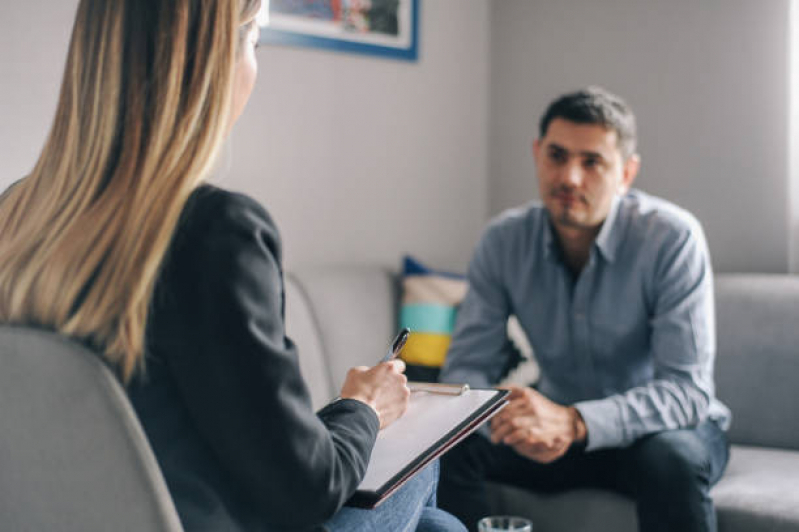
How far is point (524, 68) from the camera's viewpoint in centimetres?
300

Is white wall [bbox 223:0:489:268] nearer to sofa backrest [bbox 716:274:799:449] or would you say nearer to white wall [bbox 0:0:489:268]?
white wall [bbox 0:0:489:268]

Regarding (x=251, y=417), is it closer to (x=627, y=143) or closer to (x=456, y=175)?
(x=627, y=143)

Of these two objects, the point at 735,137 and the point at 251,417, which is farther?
the point at 735,137

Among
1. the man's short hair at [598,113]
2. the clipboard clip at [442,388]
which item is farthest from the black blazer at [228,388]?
the man's short hair at [598,113]

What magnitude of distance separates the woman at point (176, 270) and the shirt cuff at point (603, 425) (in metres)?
0.90

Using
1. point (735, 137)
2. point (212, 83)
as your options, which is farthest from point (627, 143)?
point (212, 83)

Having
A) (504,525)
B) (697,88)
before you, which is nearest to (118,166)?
(504,525)

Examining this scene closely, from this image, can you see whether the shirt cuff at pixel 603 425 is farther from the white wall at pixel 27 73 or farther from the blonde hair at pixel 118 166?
the white wall at pixel 27 73

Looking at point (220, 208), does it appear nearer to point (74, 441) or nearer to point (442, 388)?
point (74, 441)

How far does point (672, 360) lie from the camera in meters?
1.86

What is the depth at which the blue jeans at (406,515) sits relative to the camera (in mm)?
1065

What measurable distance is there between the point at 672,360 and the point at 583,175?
1.50 feet

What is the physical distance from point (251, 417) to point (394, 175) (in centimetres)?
198

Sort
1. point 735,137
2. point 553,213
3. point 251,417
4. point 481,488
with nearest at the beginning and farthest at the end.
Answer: point 251,417 → point 481,488 → point 553,213 → point 735,137
